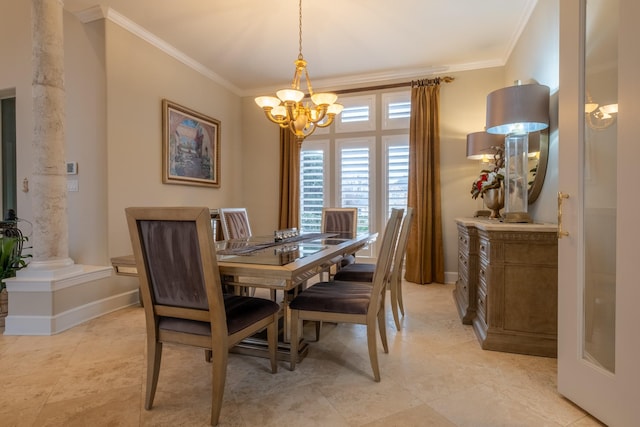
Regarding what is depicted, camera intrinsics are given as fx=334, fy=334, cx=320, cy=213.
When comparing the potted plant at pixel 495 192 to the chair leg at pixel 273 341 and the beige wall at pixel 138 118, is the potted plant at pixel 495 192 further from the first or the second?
the beige wall at pixel 138 118

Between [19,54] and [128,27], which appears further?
[19,54]

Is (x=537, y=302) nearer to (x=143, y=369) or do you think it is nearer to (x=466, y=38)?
(x=143, y=369)

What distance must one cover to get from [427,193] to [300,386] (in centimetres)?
321

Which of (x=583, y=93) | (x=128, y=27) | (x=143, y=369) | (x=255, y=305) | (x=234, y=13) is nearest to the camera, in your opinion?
(x=583, y=93)

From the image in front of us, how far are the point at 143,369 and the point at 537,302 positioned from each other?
2.63 metres

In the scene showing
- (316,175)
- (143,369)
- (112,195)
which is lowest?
(143,369)

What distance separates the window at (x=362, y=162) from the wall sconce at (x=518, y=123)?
2045mm

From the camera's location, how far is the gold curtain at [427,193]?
4.40m

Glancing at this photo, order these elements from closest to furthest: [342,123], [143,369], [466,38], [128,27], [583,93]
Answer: [583,93], [143,369], [128,27], [466,38], [342,123]

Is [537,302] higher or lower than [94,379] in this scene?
higher

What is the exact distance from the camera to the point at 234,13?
3.27 metres

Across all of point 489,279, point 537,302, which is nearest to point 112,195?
point 489,279

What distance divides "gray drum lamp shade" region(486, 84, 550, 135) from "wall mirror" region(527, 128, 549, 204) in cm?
16

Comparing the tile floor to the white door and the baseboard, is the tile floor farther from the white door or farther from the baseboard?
the baseboard
